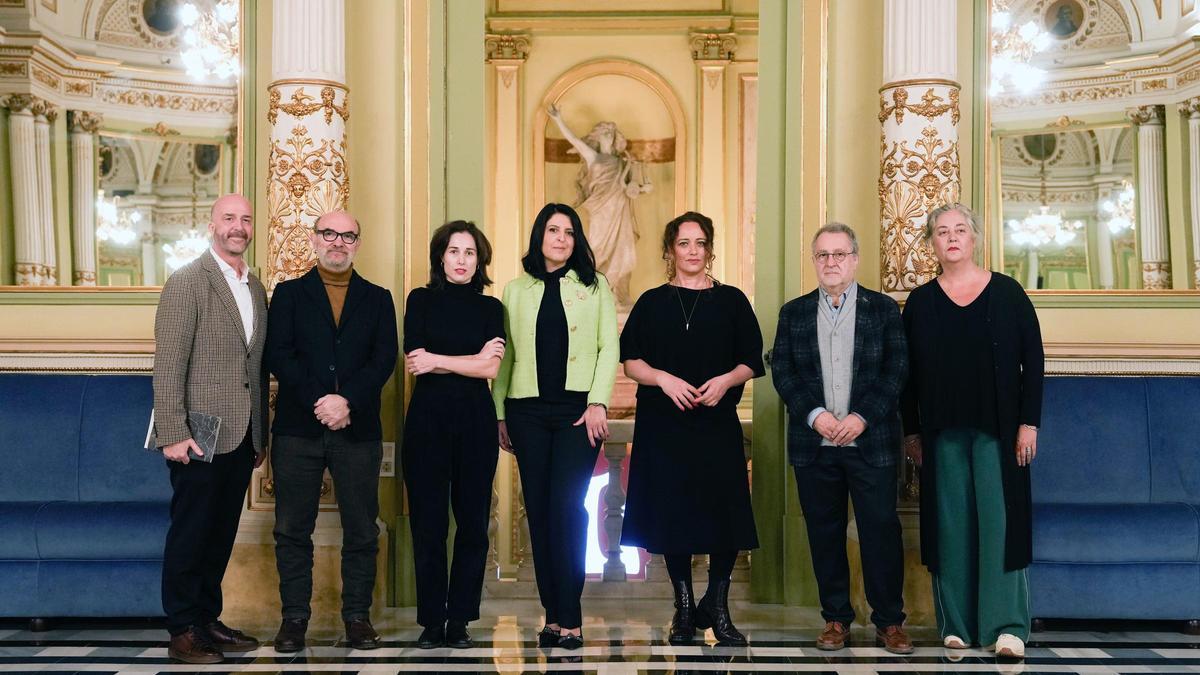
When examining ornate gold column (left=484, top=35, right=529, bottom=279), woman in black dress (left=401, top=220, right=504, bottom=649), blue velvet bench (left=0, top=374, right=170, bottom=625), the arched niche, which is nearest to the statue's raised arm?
the arched niche

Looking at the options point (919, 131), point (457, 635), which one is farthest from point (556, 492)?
point (919, 131)

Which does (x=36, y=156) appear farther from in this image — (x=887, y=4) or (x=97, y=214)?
(x=887, y=4)

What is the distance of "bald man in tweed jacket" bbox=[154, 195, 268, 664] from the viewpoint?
4008mm

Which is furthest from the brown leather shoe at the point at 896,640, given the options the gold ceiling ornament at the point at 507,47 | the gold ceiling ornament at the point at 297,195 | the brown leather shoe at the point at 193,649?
the gold ceiling ornament at the point at 507,47

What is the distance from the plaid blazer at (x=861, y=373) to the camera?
4.16 m

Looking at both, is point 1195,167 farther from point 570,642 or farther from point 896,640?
point 570,642

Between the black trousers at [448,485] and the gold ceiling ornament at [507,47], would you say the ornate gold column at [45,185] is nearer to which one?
the black trousers at [448,485]

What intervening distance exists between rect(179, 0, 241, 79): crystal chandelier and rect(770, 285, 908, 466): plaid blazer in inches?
106

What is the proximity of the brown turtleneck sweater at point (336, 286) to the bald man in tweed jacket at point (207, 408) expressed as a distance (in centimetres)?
26

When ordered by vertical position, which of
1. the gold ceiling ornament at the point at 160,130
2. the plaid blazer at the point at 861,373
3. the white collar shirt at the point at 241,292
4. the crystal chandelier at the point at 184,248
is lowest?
the plaid blazer at the point at 861,373

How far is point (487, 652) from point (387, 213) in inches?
76.3

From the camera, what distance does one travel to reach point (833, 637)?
4203 millimetres

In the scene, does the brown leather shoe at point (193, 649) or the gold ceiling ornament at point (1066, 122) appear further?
the gold ceiling ornament at point (1066, 122)

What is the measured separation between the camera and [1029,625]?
4.16m
